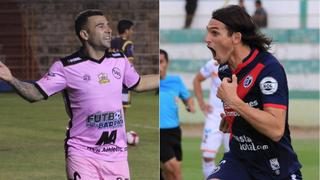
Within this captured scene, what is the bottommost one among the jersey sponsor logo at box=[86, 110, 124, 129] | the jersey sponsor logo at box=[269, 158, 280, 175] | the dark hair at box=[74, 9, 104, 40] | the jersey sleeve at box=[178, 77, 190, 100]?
the jersey sleeve at box=[178, 77, 190, 100]

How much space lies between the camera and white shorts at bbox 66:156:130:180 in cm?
532

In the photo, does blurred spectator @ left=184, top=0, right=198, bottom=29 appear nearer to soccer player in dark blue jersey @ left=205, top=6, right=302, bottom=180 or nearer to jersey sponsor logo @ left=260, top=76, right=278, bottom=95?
soccer player in dark blue jersey @ left=205, top=6, right=302, bottom=180

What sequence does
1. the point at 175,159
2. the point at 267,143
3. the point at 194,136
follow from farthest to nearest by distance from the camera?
the point at 194,136, the point at 175,159, the point at 267,143

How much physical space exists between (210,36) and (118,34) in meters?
1.04

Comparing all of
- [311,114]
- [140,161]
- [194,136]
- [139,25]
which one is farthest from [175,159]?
[311,114]

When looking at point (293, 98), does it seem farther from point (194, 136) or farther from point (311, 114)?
point (194, 136)

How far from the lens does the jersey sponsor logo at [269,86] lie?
14.5 feet

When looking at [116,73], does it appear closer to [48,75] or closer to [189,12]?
[48,75]

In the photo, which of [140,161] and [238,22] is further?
[140,161]

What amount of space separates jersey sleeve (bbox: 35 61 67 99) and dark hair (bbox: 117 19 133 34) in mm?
442

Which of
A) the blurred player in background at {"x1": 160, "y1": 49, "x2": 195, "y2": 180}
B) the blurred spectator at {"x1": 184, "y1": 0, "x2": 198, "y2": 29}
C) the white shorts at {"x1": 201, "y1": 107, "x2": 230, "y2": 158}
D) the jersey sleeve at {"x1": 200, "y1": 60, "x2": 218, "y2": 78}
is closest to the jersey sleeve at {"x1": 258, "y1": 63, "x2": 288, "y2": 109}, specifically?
the blurred player in background at {"x1": 160, "y1": 49, "x2": 195, "y2": 180}

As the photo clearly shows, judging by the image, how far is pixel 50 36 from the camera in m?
5.28

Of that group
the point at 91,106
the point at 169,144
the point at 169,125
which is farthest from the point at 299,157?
the point at 91,106

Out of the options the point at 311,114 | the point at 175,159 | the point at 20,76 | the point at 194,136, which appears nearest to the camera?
the point at 20,76
